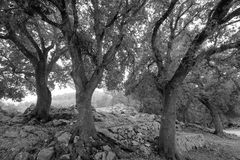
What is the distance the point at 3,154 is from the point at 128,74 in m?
7.54

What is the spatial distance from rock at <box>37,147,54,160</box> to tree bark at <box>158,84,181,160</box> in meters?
4.73

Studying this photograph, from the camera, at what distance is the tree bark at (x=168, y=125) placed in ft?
22.1

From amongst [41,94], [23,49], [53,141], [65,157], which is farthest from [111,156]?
[23,49]

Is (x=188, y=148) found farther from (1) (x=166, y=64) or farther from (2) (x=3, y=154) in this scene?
(2) (x=3, y=154)

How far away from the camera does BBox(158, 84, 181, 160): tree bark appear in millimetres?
6742

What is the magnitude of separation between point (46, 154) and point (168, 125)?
5314 mm

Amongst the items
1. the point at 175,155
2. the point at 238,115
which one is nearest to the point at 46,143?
the point at 175,155

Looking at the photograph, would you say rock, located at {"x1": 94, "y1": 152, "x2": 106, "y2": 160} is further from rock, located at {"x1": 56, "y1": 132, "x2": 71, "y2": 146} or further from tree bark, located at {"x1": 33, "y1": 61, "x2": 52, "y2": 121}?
tree bark, located at {"x1": 33, "y1": 61, "x2": 52, "y2": 121}

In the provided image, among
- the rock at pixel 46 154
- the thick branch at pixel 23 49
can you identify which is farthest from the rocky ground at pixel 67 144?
the thick branch at pixel 23 49

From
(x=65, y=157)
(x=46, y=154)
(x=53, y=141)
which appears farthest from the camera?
(x=53, y=141)

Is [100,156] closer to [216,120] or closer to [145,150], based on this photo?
[145,150]


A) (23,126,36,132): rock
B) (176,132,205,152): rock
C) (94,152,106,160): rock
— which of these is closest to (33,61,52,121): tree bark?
(23,126,36,132): rock

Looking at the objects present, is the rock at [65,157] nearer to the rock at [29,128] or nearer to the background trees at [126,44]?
the background trees at [126,44]

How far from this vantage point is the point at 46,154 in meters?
5.52
